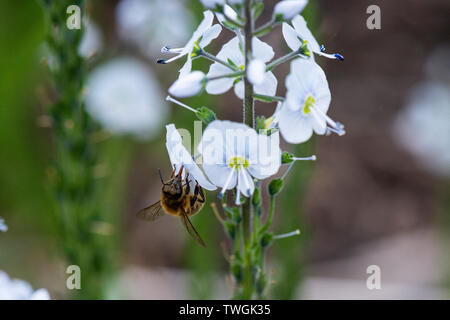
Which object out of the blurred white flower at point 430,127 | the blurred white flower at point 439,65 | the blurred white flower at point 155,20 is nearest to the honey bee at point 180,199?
the blurred white flower at point 155,20

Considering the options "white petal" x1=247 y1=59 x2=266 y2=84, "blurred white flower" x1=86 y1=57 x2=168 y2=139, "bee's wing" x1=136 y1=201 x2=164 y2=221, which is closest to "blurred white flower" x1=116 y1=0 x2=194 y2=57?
"blurred white flower" x1=86 y1=57 x2=168 y2=139

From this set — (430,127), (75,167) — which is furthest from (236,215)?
(430,127)

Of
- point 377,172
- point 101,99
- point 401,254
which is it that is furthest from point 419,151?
point 101,99

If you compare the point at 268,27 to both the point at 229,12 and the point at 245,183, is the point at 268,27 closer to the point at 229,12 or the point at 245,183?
the point at 229,12

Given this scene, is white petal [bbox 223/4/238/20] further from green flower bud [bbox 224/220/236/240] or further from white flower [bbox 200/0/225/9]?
green flower bud [bbox 224/220/236/240]

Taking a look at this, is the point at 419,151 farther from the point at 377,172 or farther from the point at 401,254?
the point at 401,254

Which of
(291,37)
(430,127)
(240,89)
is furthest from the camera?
(430,127)
